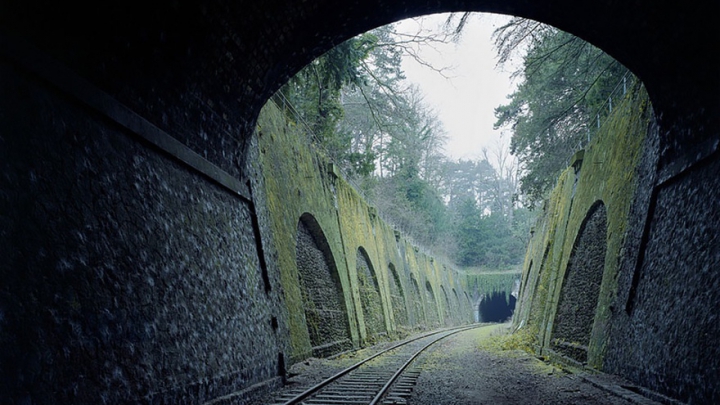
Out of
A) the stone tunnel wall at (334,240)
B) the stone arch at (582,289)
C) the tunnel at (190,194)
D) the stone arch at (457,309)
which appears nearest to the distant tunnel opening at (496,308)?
the stone arch at (457,309)

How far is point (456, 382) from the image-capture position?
11188 mm

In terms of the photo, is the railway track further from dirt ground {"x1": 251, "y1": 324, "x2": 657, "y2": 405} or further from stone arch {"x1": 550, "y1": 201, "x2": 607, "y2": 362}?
stone arch {"x1": 550, "y1": 201, "x2": 607, "y2": 362}

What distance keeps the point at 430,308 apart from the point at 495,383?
32934 millimetres

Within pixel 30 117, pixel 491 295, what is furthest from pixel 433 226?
pixel 30 117

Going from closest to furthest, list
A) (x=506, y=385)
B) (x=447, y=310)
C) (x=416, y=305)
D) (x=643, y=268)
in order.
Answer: (x=643, y=268) → (x=506, y=385) → (x=416, y=305) → (x=447, y=310)

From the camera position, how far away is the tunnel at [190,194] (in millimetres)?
4422

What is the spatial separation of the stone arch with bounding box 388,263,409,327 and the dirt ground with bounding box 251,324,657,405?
13.5m

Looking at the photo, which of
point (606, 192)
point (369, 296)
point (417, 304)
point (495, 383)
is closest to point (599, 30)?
point (606, 192)

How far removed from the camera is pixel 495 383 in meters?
11.1

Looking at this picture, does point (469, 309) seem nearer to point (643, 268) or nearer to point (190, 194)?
point (643, 268)

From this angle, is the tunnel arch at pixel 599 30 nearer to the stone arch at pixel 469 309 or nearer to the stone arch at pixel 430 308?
the stone arch at pixel 430 308

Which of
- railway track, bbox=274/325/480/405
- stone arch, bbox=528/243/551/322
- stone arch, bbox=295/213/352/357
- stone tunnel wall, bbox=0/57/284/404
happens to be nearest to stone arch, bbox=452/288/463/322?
stone arch, bbox=528/243/551/322

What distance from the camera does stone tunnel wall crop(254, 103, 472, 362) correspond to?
1271 centimetres

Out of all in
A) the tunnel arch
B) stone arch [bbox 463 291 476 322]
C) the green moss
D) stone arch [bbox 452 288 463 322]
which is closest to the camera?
the tunnel arch
